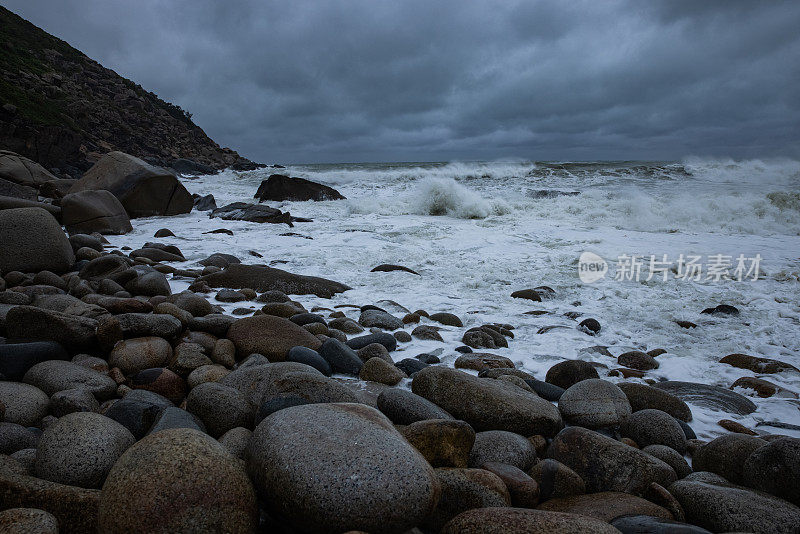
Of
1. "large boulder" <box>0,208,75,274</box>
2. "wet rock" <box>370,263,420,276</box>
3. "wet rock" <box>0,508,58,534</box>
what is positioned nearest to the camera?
"wet rock" <box>0,508,58,534</box>

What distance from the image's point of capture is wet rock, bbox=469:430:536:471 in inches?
81.2

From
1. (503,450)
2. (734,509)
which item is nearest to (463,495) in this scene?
(503,450)

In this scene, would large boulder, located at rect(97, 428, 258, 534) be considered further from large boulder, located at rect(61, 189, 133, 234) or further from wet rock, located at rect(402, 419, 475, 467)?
large boulder, located at rect(61, 189, 133, 234)

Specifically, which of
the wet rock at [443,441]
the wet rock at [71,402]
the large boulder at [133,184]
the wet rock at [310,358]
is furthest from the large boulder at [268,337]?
the large boulder at [133,184]

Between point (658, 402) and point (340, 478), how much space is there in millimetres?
2414

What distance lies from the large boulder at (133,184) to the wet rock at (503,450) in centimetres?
1056

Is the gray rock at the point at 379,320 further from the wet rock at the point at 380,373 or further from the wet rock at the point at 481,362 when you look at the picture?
the wet rock at the point at 380,373

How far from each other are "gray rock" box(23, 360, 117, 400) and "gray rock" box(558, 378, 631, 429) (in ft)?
8.38

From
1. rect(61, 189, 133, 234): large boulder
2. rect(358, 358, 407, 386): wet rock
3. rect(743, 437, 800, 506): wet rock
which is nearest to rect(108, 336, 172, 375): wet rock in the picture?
rect(358, 358, 407, 386): wet rock

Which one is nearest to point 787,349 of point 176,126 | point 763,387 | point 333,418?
point 763,387

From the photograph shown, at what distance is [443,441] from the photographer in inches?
75.9

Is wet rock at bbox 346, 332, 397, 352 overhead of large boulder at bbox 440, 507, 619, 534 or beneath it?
beneath

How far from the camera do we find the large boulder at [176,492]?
1.29 m

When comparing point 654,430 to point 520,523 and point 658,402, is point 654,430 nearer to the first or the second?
point 658,402
